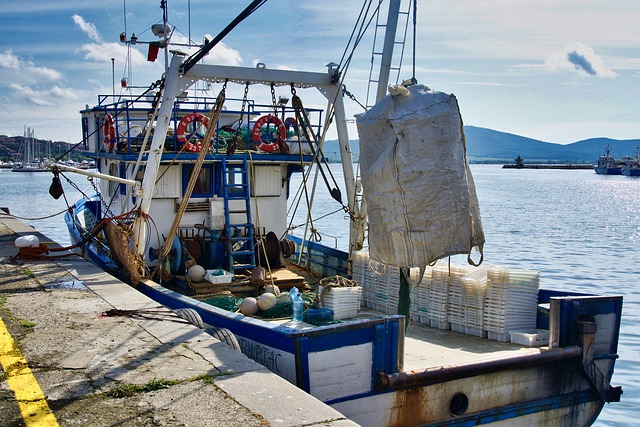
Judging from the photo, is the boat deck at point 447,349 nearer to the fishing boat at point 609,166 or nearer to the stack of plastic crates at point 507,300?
the stack of plastic crates at point 507,300

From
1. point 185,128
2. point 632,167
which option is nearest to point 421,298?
point 185,128

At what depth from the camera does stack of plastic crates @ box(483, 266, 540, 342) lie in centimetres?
Result: 943

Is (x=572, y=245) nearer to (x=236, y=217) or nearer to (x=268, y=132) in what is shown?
(x=268, y=132)

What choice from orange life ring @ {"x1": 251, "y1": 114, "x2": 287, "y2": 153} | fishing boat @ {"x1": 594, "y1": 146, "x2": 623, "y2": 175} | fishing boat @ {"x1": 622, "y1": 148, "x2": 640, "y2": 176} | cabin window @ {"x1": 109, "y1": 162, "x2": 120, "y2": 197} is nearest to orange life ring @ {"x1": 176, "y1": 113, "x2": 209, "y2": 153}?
orange life ring @ {"x1": 251, "y1": 114, "x2": 287, "y2": 153}

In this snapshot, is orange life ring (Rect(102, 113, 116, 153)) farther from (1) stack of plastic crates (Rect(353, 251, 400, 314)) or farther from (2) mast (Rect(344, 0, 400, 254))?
Result: (1) stack of plastic crates (Rect(353, 251, 400, 314))

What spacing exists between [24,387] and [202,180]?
748 centimetres

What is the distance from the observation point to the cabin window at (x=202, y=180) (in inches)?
520

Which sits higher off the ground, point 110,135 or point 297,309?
point 110,135

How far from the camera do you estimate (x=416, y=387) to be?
317 inches

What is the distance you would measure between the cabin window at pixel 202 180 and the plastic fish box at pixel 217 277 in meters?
2.11

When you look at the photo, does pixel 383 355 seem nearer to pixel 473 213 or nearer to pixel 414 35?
A: pixel 473 213

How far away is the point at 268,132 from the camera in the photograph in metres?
13.8

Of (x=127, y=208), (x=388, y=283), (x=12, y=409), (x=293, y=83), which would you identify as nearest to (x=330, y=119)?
(x=293, y=83)

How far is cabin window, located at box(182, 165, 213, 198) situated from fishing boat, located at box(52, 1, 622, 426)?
0.9 inches
